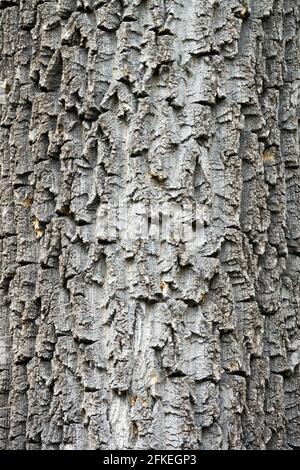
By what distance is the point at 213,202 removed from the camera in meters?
2.38

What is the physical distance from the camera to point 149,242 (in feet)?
7.64

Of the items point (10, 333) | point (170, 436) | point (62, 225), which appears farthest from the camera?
point (10, 333)

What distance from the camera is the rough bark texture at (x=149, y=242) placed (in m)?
2.31

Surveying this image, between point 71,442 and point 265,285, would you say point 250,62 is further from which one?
point 71,442

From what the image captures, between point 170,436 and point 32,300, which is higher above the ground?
point 32,300

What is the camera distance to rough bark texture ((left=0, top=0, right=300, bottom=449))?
2312 mm

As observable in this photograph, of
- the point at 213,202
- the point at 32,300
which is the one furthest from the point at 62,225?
the point at 213,202

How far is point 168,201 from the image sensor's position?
7.64ft

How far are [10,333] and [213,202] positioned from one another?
2.49ft

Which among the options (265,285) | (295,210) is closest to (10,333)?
(265,285)

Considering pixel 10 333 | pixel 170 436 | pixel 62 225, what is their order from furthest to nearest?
pixel 10 333 < pixel 62 225 < pixel 170 436
